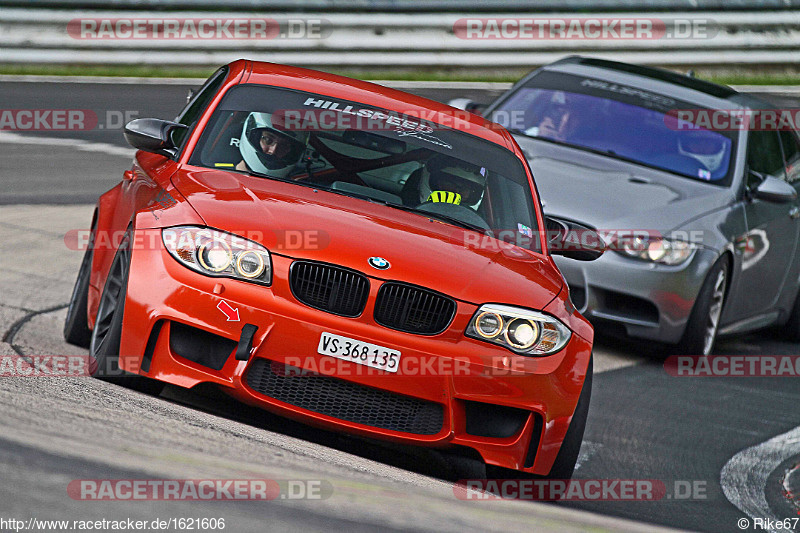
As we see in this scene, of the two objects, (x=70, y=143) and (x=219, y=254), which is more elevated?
(x=219, y=254)

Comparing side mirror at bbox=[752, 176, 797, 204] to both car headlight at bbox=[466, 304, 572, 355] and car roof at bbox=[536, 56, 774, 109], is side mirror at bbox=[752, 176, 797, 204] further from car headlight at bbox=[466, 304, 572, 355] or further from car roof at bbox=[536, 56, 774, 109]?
car headlight at bbox=[466, 304, 572, 355]

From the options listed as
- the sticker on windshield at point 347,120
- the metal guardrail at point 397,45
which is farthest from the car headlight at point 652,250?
the metal guardrail at point 397,45

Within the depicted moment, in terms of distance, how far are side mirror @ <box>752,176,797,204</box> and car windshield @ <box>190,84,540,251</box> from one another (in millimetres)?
2838

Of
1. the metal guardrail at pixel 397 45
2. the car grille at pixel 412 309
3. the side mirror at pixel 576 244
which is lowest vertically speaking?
the metal guardrail at pixel 397 45

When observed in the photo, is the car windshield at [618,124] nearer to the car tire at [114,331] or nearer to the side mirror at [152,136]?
the side mirror at [152,136]

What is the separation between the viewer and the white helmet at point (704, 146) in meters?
A: 8.67

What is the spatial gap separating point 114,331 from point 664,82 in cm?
608

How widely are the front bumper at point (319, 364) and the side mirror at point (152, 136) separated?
3.44 ft

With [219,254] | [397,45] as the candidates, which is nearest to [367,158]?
[219,254]

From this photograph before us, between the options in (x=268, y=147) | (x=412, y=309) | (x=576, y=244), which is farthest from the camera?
(x=576, y=244)

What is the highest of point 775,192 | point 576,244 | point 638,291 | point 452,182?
point 452,182

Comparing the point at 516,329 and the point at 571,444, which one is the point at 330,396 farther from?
the point at 571,444

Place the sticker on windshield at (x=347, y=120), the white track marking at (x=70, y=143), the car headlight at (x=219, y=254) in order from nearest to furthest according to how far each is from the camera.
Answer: the car headlight at (x=219, y=254) < the sticker on windshield at (x=347, y=120) < the white track marking at (x=70, y=143)

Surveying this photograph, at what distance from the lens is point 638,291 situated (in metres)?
7.62
